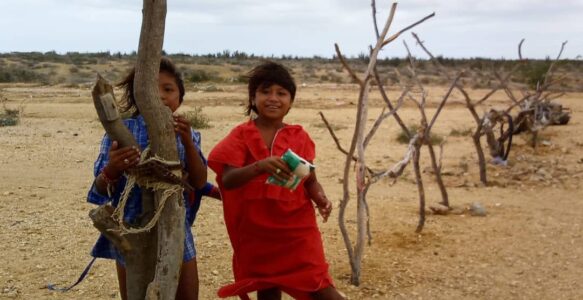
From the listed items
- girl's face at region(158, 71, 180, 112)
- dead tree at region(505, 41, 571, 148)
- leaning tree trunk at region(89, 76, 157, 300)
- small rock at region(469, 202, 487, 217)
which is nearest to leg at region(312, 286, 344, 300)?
leaning tree trunk at region(89, 76, 157, 300)

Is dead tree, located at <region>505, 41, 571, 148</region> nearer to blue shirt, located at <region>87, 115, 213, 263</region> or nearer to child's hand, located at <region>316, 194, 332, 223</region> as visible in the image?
child's hand, located at <region>316, 194, 332, 223</region>

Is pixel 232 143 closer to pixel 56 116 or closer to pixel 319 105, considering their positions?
pixel 56 116

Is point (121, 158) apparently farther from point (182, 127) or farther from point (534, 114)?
point (534, 114)

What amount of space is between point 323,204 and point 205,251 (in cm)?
192

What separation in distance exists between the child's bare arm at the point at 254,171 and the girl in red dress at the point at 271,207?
24 mm

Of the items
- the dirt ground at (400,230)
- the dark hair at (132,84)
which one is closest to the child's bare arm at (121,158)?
the dark hair at (132,84)

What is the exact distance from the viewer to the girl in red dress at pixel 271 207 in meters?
2.44

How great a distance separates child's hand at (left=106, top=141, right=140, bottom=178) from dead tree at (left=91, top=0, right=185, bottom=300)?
0.04m

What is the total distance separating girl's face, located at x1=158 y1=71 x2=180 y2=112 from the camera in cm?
235

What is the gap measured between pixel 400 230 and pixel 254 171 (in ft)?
9.05

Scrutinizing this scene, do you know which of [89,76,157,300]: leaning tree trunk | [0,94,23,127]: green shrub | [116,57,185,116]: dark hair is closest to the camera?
[89,76,157,300]: leaning tree trunk

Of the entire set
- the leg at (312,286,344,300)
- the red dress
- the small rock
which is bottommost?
the small rock

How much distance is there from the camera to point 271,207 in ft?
8.08

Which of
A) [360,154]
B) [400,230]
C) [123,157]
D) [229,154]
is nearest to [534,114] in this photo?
[400,230]
